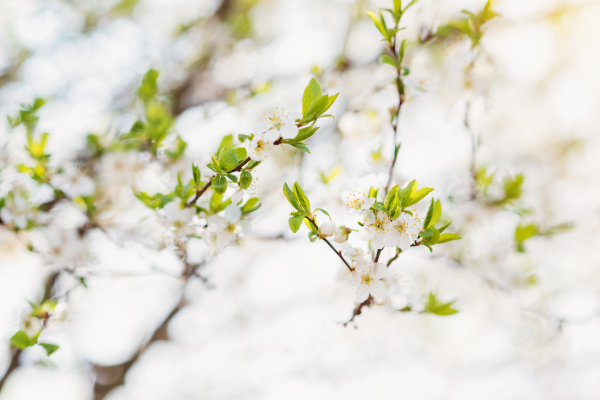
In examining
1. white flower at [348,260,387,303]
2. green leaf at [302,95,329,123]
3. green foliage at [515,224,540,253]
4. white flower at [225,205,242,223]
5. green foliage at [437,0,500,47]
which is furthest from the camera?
green foliage at [515,224,540,253]

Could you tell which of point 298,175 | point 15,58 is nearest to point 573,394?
point 298,175

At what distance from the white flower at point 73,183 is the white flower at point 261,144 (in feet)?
3.09

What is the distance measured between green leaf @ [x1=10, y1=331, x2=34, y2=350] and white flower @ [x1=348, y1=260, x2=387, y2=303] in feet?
3.58

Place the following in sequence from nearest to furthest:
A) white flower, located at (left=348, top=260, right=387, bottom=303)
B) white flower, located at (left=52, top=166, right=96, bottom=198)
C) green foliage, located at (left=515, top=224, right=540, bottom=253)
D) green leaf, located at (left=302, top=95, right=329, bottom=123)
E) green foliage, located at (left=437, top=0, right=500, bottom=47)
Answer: green leaf, located at (left=302, top=95, right=329, bottom=123) → white flower, located at (left=348, top=260, right=387, bottom=303) → green foliage, located at (left=437, top=0, right=500, bottom=47) → white flower, located at (left=52, top=166, right=96, bottom=198) → green foliage, located at (left=515, top=224, right=540, bottom=253)

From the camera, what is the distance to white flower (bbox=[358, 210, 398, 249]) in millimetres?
875

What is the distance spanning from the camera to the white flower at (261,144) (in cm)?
Result: 89

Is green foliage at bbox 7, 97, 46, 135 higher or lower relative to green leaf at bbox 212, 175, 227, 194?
lower

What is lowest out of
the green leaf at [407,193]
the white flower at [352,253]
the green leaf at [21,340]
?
the green leaf at [21,340]

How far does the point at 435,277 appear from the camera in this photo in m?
3.57

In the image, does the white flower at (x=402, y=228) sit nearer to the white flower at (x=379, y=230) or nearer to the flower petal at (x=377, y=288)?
the white flower at (x=379, y=230)

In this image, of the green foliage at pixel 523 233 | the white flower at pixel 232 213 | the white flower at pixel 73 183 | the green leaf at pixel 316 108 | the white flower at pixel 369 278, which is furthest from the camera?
the green foliage at pixel 523 233

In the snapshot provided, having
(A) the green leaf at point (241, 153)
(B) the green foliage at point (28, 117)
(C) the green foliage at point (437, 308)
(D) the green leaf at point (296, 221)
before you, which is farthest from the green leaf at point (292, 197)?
(B) the green foliage at point (28, 117)

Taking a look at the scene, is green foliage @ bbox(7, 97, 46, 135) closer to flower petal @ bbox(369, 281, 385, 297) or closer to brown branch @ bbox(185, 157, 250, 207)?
brown branch @ bbox(185, 157, 250, 207)

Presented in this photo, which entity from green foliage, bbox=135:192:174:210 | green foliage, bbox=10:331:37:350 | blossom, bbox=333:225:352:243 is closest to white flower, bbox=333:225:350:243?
blossom, bbox=333:225:352:243
